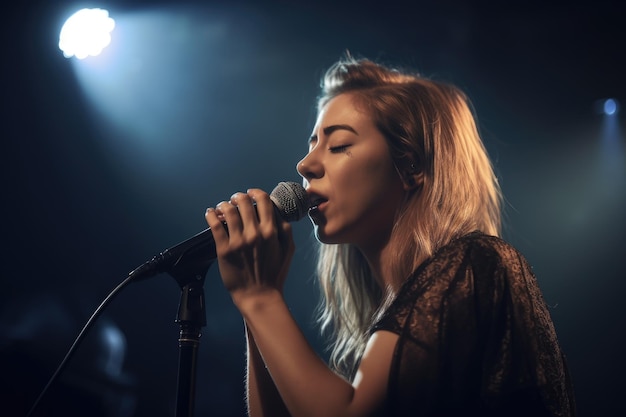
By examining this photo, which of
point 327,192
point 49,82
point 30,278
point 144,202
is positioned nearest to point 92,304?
point 30,278

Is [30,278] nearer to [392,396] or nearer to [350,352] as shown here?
[350,352]

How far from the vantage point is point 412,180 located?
179 cm

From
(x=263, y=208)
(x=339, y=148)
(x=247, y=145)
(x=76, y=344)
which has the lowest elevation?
(x=76, y=344)

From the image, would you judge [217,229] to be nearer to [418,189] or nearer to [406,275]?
[406,275]

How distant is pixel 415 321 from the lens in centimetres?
125

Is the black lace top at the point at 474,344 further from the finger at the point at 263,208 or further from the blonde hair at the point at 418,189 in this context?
the finger at the point at 263,208

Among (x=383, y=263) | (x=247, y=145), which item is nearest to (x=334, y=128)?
(x=383, y=263)

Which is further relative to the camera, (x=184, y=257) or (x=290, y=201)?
(x=290, y=201)

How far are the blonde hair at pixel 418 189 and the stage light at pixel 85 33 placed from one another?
150 centimetres

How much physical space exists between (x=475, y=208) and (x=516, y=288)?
424 millimetres

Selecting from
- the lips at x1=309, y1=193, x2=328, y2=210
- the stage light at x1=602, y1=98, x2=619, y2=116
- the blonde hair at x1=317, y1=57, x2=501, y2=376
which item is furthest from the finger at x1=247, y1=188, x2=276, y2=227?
the stage light at x1=602, y1=98, x2=619, y2=116

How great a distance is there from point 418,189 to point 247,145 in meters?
1.84

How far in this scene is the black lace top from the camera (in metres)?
1.20

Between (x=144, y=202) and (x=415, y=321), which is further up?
(x=144, y=202)
